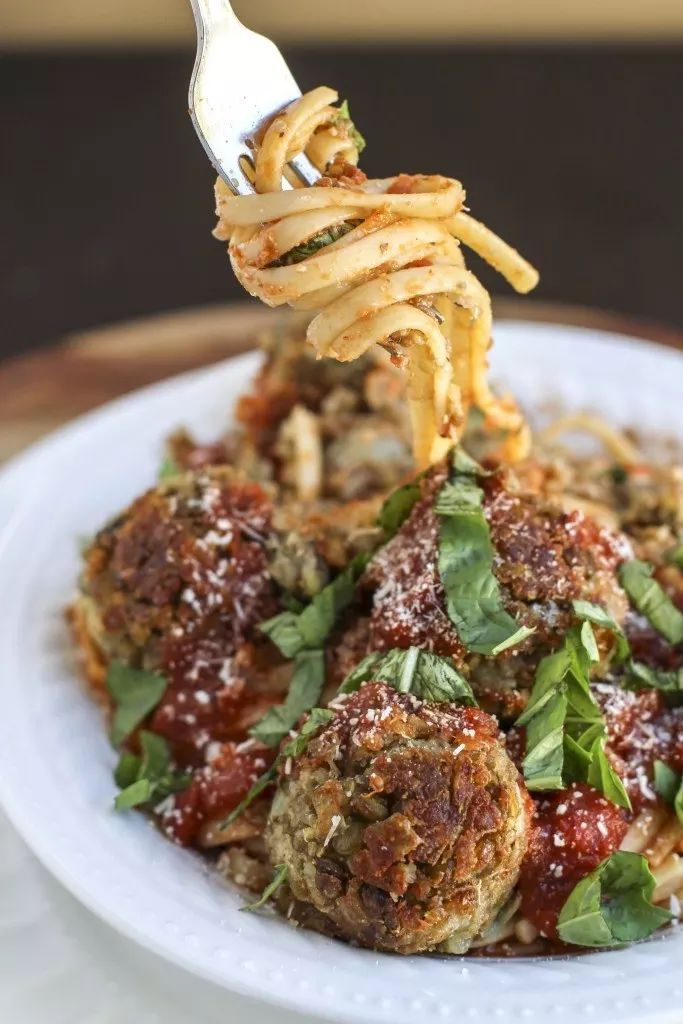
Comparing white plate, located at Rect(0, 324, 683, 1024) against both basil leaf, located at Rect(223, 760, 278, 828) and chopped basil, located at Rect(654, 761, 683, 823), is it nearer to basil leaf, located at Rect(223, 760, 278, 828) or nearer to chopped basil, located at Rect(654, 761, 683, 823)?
basil leaf, located at Rect(223, 760, 278, 828)

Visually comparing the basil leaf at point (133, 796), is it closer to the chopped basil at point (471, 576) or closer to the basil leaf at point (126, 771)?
the basil leaf at point (126, 771)

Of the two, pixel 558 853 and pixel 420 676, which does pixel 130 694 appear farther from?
pixel 558 853

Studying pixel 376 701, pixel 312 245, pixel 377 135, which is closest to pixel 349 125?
pixel 312 245

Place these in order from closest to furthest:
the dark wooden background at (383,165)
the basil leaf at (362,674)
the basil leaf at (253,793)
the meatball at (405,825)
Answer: the meatball at (405,825)
the basil leaf at (362,674)
the basil leaf at (253,793)
the dark wooden background at (383,165)

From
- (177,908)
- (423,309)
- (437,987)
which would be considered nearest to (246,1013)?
(177,908)

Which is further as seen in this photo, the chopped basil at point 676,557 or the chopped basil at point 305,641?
the chopped basil at point 676,557

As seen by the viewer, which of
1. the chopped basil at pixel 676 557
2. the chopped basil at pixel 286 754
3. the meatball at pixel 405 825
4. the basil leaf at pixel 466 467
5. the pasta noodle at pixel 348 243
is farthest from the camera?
the chopped basil at pixel 676 557

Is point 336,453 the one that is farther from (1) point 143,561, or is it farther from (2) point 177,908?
(2) point 177,908

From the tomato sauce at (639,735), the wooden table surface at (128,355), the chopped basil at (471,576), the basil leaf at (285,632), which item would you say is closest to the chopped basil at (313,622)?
the basil leaf at (285,632)
